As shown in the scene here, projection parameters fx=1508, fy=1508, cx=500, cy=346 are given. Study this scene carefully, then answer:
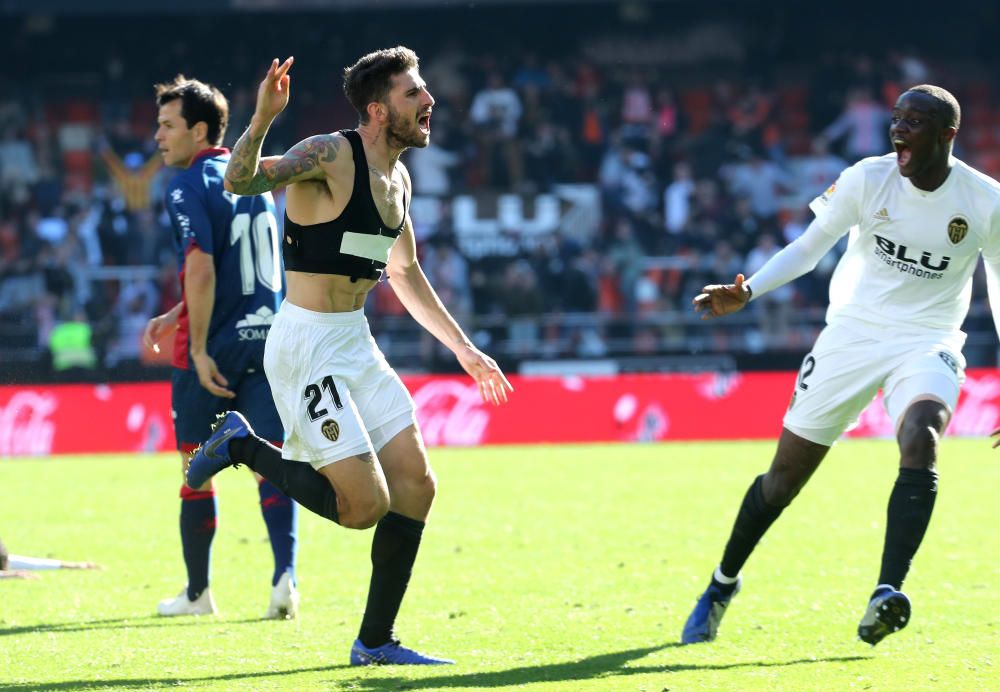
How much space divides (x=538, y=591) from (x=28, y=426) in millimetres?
10061

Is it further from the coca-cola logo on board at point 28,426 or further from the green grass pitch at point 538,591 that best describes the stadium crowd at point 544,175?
the green grass pitch at point 538,591

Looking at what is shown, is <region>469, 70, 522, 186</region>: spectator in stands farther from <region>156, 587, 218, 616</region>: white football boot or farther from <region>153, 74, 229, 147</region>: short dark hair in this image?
<region>156, 587, 218, 616</region>: white football boot

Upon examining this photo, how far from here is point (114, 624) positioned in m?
6.66

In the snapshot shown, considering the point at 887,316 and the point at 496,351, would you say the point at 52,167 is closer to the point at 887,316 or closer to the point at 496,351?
the point at 496,351

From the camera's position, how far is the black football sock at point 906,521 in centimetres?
540

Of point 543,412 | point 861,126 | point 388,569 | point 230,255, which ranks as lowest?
point 543,412

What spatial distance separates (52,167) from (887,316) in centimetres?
1987

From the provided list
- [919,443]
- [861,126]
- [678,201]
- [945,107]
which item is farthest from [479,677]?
[861,126]

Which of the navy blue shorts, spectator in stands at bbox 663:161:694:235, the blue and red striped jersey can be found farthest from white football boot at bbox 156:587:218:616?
spectator in stands at bbox 663:161:694:235

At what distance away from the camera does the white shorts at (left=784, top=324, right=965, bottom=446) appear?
5.84 metres

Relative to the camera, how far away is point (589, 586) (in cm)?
757

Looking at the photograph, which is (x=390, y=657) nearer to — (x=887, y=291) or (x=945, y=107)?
(x=887, y=291)

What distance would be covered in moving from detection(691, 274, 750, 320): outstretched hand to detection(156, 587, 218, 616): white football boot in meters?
2.70

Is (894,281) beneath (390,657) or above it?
above
